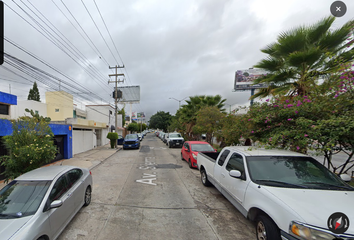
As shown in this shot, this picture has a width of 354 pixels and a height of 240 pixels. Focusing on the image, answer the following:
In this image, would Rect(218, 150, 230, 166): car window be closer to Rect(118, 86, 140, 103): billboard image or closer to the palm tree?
the palm tree

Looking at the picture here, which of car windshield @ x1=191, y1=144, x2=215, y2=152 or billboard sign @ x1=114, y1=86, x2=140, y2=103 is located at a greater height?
billboard sign @ x1=114, y1=86, x2=140, y2=103

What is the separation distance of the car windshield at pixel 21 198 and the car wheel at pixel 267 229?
3.70 metres

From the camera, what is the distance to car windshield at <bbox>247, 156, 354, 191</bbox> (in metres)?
2.89

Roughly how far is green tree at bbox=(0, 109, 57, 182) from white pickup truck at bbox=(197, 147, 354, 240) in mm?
5579

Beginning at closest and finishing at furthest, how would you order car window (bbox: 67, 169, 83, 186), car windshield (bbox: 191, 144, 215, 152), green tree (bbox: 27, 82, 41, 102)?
car window (bbox: 67, 169, 83, 186) → car windshield (bbox: 191, 144, 215, 152) → green tree (bbox: 27, 82, 41, 102)

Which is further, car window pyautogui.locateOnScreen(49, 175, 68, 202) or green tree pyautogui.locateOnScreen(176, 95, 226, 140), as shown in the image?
green tree pyautogui.locateOnScreen(176, 95, 226, 140)

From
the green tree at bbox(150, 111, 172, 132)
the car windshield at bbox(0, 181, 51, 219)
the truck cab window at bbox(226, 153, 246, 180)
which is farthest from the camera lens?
the green tree at bbox(150, 111, 172, 132)

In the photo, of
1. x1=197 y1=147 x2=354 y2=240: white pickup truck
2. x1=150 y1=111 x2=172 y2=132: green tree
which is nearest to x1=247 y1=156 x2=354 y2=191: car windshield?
x1=197 y1=147 x2=354 y2=240: white pickup truck

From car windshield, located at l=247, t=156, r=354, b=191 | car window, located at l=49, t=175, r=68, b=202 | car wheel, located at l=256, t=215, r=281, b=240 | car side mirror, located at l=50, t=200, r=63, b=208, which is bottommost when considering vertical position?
car wheel, located at l=256, t=215, r=281, b=240

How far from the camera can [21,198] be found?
283cm

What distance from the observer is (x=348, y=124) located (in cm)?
329

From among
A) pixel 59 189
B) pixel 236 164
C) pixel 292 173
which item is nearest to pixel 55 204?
pixel 59 189

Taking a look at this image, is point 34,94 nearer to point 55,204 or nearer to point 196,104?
point 196,104

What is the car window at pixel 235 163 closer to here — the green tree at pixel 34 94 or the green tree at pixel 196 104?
the green tree at pixel 196 104
